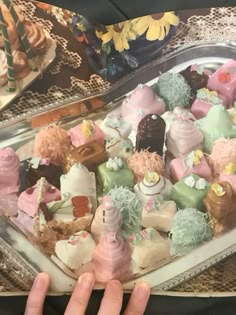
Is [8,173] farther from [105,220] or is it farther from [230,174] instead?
[230,174]

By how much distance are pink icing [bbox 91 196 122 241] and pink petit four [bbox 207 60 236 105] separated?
1.20 feet

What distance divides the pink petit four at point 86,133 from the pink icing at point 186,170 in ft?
0.44

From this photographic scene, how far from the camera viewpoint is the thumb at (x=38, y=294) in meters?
1.22

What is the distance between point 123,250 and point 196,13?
19.4 inches

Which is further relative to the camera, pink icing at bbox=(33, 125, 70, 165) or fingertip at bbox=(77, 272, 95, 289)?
pink icing at bbox=(33, 125, 70, 165)

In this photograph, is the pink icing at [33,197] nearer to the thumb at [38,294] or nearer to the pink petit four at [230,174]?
the thumb at [38,294]

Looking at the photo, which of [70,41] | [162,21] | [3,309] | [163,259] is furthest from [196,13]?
[3,309]

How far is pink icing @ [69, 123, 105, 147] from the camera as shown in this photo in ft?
4.61

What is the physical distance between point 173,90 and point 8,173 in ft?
1.14

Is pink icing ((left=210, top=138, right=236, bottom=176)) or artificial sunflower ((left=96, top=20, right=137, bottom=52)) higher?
artificial sunflower ((left=96, top=20, right=137, bottom=52))

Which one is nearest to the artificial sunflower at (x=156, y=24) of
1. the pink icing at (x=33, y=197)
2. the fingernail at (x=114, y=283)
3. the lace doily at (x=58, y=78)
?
the lace doily at (x=58, y=78)

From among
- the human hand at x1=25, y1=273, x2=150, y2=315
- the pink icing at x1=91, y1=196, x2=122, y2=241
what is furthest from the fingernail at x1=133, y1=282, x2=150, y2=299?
the pink icing at x1=91, y1=196, x2=122, y2=241

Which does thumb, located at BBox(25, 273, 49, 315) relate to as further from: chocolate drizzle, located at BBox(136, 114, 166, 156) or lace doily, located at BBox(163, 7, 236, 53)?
lace doily, located at BBox(163, 7, 236, 53)

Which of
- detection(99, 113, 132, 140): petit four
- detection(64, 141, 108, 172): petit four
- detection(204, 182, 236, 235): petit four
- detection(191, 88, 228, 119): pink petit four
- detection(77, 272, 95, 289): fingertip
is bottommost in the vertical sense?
detection(77, 272, 95, 289): fingertip
